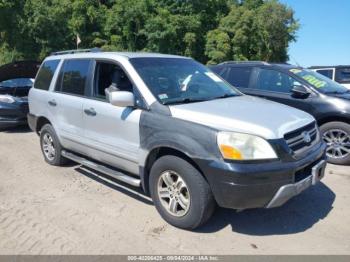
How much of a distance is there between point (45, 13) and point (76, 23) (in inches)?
164

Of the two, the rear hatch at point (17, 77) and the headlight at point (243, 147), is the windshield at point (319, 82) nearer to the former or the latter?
the headlight at point (243, 147)

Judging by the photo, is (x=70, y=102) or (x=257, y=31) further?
(x=257, y=31)

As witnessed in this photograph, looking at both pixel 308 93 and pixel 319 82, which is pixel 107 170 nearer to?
pixel 308 93

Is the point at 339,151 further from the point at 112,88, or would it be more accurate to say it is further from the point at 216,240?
the point at 112,88

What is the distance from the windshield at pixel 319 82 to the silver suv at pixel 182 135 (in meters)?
2.31

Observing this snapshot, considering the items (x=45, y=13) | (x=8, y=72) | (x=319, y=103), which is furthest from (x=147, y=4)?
(x=319, y=103)

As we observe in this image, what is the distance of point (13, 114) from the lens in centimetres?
890

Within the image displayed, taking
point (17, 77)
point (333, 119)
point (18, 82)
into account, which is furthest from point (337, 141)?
point (17, 77)

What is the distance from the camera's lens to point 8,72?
979 centimetres

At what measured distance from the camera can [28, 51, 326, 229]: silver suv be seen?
3479mm

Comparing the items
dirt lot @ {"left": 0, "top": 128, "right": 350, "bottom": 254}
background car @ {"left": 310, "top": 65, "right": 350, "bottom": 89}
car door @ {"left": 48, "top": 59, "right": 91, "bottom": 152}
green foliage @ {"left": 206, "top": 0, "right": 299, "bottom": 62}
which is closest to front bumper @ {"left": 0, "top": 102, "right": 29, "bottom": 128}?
car door @ {"left": 48, "top": 59, "right": 91, "bottom": 152}

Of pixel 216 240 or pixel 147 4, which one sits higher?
pixel 147 4

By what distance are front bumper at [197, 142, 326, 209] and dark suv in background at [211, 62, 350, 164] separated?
297cm

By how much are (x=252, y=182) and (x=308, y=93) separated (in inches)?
143
